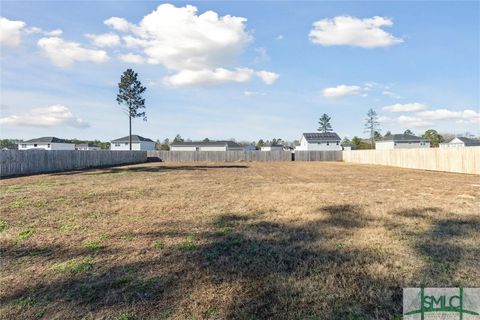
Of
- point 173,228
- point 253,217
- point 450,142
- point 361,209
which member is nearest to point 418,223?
point 361,209

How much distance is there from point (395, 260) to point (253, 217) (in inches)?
121

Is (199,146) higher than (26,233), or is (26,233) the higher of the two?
(199,146)

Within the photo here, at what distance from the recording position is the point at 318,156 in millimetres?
45781

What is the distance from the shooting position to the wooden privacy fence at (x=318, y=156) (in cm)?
4559

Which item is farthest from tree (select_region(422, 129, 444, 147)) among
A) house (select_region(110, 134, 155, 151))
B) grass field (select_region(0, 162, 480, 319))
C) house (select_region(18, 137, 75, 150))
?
house (select_region(18, 137, 75, 150))

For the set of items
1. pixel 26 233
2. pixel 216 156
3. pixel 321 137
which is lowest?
pixel 26 233

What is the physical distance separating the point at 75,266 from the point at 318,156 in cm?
4409

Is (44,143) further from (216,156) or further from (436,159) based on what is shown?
(436,159)

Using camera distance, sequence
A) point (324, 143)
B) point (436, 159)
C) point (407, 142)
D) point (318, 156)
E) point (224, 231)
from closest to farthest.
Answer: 1. point (224, 231)
2. point (436, 159)
3. point (318, 156)
4. point (324, 143)
5. point (407, 142)

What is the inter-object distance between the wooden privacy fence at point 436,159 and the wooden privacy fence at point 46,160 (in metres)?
27.0

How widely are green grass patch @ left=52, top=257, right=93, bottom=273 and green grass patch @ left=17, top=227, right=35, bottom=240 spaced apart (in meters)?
1.73

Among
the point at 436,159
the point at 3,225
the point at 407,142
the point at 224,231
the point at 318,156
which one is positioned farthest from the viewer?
the point at 407,142

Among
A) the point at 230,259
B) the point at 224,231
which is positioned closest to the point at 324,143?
the point at 224,231

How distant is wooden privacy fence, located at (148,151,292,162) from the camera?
44406 mm
